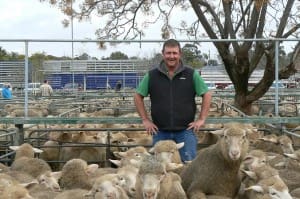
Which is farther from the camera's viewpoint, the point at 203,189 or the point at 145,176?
the point at 203,189

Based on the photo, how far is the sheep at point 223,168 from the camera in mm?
5395

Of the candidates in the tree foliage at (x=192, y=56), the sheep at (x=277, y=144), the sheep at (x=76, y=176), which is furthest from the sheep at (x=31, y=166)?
the tree foliage at (x=192, y=56)

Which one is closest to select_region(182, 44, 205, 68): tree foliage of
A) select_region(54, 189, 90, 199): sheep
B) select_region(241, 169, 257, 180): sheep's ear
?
select_region(241, 169, 257, 180): sheep's ear

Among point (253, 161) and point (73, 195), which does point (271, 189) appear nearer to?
point (253, 161)

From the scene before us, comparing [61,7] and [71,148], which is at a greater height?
[61,7]

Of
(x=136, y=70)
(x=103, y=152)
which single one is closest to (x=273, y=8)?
(x=136, y=70)

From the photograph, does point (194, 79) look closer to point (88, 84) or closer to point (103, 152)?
point (103, 152)

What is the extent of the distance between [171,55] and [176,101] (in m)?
0.58

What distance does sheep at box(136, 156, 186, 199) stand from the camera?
14.8ft

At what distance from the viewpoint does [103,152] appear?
9.64 m

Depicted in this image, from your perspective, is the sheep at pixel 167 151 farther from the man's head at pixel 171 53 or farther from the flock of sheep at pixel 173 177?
the man's head at pixel 171 53

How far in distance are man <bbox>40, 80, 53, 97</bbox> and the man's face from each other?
1216 cm

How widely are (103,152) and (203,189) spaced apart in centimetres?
432

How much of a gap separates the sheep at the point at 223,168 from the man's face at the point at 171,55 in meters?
1.23
